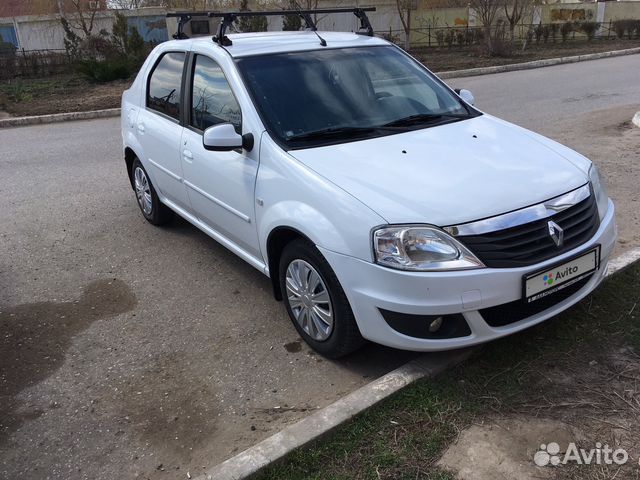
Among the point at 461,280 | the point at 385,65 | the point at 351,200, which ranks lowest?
the point at 461,280

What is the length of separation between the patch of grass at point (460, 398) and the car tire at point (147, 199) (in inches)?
135

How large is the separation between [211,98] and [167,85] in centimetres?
92

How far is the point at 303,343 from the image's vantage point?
12.3 feet

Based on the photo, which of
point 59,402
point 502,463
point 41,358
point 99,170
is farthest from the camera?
point 99,170

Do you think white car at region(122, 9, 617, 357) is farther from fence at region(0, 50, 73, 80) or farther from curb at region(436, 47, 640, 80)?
fence at region(0, 50, 73, 80)

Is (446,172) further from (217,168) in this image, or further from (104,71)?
(104,71)

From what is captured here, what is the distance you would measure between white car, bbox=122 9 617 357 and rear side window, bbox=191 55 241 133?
0.05ft

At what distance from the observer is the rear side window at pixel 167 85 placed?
15.6ft

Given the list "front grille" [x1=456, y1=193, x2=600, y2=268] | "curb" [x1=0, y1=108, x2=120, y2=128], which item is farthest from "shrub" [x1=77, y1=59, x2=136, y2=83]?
"front grille" [x1=456, y1=193, x2=600, y2=268]

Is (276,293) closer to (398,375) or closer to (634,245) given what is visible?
(398,375)

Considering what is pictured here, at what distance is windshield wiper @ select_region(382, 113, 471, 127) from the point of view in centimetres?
394

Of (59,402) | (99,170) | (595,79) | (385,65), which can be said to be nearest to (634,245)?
(385,65)

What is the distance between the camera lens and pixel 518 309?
10.0ft

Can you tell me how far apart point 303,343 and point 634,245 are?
287 centimetres
